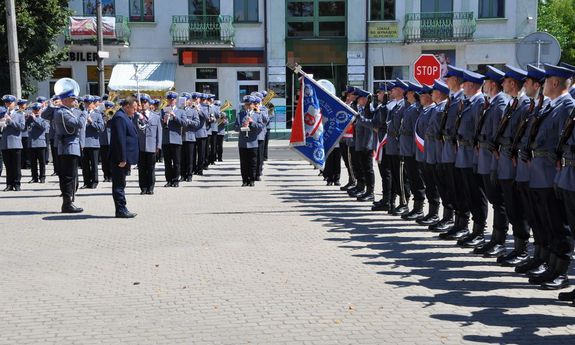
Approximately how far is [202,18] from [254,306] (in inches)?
1339

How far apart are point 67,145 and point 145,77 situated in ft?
83.2

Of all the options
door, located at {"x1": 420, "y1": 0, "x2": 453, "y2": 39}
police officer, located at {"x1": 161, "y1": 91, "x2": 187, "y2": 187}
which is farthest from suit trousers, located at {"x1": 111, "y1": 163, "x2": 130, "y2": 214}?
door, located at {"x1": 420, "y1": 0, "x2": 453, "y2": 39}

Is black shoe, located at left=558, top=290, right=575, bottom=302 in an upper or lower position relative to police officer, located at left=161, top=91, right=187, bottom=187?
lower

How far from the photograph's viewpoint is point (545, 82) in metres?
7.93

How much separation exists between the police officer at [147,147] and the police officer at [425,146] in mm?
6747

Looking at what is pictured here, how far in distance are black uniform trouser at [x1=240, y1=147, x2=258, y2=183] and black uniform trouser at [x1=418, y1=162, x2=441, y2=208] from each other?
7099mm

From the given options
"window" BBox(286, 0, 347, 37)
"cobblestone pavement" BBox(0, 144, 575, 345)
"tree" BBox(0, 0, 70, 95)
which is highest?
"window" BBox(286, 0, 347, 37)

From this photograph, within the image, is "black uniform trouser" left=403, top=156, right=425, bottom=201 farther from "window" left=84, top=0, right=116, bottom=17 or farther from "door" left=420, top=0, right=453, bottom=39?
"window" left=84, top=0, right=116, bottom=17

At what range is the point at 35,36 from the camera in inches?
1244

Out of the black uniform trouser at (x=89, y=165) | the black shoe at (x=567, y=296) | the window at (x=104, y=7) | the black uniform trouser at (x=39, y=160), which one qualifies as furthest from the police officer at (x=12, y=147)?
the window at (x=104, y=7)

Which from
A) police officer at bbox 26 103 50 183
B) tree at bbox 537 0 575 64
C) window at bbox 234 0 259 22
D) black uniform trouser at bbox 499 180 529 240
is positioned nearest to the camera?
black uniform trouser at bbox 499 180 529 240

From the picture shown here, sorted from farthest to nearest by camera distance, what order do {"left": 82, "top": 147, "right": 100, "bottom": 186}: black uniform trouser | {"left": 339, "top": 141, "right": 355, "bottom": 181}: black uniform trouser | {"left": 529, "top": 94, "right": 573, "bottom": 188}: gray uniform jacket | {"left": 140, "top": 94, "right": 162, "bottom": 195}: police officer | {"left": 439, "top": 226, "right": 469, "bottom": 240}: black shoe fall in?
{"left": 82, "top": 147, "right": 100, "bottom": 186}: black uniform trouser → {"left": 339, "top": 141, "right": 355, "bottom": 181}: black uniform trouser → {"left": 140, "top": 94, "right": 162, "bottom": 195}: police officer → {"left": 439, "top": 226, "right": 469, "bottom": 240}: black shoe → {"left": 529, "top": 94, "right": 573, "bottom": 188}: gray uniform jacket

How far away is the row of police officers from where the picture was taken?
25.8 feet

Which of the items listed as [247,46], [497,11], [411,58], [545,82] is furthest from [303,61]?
[545,82]
